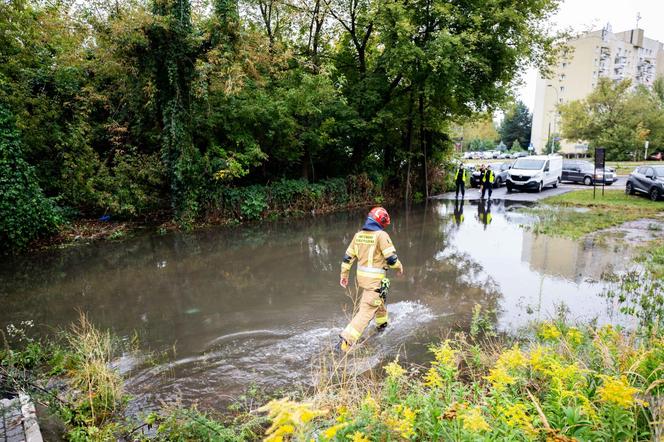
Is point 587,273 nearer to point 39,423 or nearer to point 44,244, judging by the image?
point 39,423

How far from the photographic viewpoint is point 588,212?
56.9 ft

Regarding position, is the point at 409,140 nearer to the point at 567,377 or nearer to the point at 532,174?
the point at 532,174

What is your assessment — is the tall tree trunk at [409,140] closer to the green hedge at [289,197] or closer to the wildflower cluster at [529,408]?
the green hedge at [289,197]

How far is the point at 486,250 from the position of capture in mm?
11914

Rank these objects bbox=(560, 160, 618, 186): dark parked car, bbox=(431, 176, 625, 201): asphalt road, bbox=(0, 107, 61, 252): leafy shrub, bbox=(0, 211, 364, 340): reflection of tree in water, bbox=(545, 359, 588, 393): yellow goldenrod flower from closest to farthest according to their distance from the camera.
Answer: bbox=(545, 359, 588, 393): yellow goldenrod flower, bbox=(0, 211, 364, 340): reflection of tree in water, bbox=(0, 107, 61, 252): leafy shrub, bbox=(431, 176, 625, 201): asphalt road, bbox=(560, 160, 618, 186): dark parked car

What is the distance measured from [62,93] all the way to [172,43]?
12.5ft

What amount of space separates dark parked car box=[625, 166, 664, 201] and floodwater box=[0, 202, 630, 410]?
384 inches

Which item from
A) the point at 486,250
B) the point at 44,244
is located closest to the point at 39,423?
the point at 44,244

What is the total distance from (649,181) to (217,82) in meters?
19.3

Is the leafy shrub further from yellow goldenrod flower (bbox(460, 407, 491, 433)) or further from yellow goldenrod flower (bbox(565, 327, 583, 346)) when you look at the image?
yellow goldenrod flower (bbox(565, 327, 583, 346))

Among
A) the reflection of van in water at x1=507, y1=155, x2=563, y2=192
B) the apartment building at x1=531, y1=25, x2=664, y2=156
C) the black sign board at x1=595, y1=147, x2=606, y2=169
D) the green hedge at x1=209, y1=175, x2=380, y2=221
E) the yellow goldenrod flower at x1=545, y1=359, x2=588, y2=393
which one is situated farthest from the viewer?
the apartment building at x1=531, y1=25, x2=664, y2=156

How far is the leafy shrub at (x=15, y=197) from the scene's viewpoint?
1062cm

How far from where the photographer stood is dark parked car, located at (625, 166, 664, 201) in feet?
62.0

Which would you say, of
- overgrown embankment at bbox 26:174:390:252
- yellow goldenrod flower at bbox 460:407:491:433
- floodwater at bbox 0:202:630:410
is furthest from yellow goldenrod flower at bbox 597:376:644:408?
overgrown embankment at bbox 26:174:390:252
